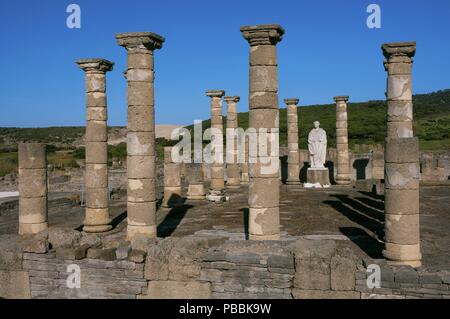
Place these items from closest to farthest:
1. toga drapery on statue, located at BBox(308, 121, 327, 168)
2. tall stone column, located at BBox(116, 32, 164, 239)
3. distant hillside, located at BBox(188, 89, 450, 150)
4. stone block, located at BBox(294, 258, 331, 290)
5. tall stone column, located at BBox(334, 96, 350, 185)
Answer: stone block, located at BBox(294, 258, 331, 290)
tall stone column, located at BBox(116, 32, 164, 239)
toga drapery on statue, located at BBox(308, 121, 327, 168)
tall stone column, located at BBox(334, 96, 350, 185)
distant hillside, located at BBox(188, 89, 450, 150)

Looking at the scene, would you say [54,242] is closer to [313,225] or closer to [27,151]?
[27,151]

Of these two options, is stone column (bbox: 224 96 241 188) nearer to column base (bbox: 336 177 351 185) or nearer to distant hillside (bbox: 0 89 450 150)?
column base (bbox: 336 177 351 185)

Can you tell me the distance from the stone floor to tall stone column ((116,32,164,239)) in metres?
1.62

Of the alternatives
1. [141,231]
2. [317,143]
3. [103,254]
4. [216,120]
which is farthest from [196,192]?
[103,254]

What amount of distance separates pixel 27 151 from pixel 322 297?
811cm

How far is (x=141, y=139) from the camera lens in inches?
428

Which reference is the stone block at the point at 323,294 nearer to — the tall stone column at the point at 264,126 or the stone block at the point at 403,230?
the stone block at the point at 403,230

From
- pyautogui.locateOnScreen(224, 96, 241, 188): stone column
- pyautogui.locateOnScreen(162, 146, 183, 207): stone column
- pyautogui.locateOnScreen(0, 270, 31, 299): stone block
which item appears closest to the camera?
pyautogui.locateOnScreen(0, 270, 31, 299): stone block

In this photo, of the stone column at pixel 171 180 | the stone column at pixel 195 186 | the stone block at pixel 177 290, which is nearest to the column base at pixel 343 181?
the stone column at pixel 195 186

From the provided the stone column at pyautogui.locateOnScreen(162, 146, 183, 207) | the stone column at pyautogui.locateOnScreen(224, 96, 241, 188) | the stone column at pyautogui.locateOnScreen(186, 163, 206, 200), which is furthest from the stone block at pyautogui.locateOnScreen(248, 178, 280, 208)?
the stone column at pyautogui.locateOnScreen(224, 96, 241, 188)

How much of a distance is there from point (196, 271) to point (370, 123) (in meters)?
61.5

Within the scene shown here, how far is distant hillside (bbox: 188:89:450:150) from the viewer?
1856 inches

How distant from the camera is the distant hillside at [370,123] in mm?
47147

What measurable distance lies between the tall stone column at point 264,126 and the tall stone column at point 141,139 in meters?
2.44
